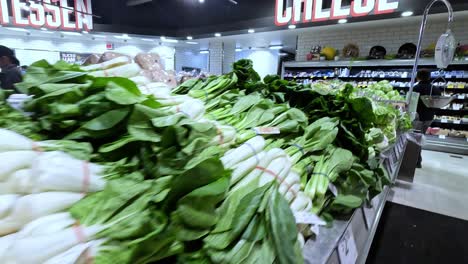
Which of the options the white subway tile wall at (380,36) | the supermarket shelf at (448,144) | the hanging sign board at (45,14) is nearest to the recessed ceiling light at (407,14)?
the white subway tile wall at (380,36)

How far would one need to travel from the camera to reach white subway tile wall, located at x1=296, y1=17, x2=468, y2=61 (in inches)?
247

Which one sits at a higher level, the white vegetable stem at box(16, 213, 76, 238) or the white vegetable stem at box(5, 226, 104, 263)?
the white vegetable stem at box(16, 213, 76, 238)

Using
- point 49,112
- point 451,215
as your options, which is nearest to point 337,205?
point 49,112

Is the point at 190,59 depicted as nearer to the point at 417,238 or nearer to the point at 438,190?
the point at 438,190

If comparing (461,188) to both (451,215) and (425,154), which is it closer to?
(451,215)

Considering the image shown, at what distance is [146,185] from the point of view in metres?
0.53

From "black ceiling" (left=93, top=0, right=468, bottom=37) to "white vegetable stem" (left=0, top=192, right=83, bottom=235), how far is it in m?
→ 8.42

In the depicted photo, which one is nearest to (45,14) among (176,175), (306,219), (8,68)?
(8,68)

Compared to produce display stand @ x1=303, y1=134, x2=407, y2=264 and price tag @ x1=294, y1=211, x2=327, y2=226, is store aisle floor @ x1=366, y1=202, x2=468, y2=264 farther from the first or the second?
price tag @ x1=294, y1=211, x2=327, y2=226

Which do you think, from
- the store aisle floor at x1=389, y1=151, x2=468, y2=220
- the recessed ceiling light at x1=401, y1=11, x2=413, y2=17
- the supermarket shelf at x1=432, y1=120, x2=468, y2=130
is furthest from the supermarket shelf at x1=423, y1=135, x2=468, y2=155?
the recessed ceiling light at x1=401, y1=11, x2=413, y2=17

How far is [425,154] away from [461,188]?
2210 mm

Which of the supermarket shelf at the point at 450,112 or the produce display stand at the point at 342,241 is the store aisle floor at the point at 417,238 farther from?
the supermarket shelf at the point at 450,112

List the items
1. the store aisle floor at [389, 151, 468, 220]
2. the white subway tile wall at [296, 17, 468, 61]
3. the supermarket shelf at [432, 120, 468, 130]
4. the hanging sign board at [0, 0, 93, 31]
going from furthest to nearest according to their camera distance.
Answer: the hanging sign board at [0, 0, 93, 31]
the white subway tile wall at [296, 17, 468, 61]
the supermarket shelf at [432, 120, 468, 130]
the store aisle floor at [389, 151, 468, 220]

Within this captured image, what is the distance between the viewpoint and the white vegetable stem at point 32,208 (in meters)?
0.43
